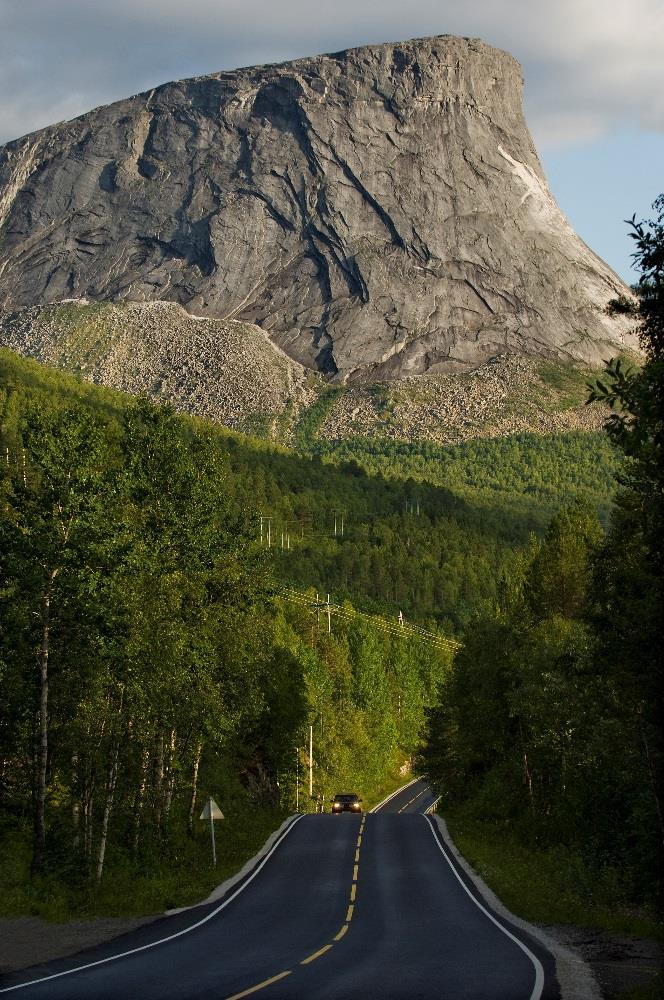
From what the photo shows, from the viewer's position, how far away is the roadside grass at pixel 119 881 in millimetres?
31564

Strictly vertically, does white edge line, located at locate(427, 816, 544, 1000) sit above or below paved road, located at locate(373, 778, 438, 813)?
below

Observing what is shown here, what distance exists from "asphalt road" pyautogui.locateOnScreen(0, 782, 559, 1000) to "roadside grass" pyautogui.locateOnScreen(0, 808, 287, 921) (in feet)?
4.30

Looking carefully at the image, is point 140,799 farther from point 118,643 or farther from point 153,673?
point 118,643

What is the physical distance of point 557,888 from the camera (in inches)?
1485

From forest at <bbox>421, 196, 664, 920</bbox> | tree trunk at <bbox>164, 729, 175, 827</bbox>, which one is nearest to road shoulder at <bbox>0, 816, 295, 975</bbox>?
tree trunk at <bbox>164, 729, 175, 827</bbox>

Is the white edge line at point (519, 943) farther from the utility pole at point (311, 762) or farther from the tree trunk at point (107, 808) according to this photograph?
the utility pole at point (311, 762)

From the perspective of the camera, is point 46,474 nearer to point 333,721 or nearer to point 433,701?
point 333,721

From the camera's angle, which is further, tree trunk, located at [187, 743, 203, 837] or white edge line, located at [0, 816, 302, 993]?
tree trunk, located at [187, 743, 203, 837]

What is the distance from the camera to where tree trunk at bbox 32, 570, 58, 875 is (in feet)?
111

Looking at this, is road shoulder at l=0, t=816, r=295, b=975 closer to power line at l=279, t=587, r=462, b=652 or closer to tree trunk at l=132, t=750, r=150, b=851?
tree trunk at l=132, t=750, r=150, b=851

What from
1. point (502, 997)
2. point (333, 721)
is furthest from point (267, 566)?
point (333, 721)

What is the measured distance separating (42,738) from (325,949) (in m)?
11.0

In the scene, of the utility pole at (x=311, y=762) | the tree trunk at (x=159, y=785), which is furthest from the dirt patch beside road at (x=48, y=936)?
the utility pole at (x=311, y=762)

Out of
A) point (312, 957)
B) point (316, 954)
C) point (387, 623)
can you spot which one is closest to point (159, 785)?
point (316, 954)
